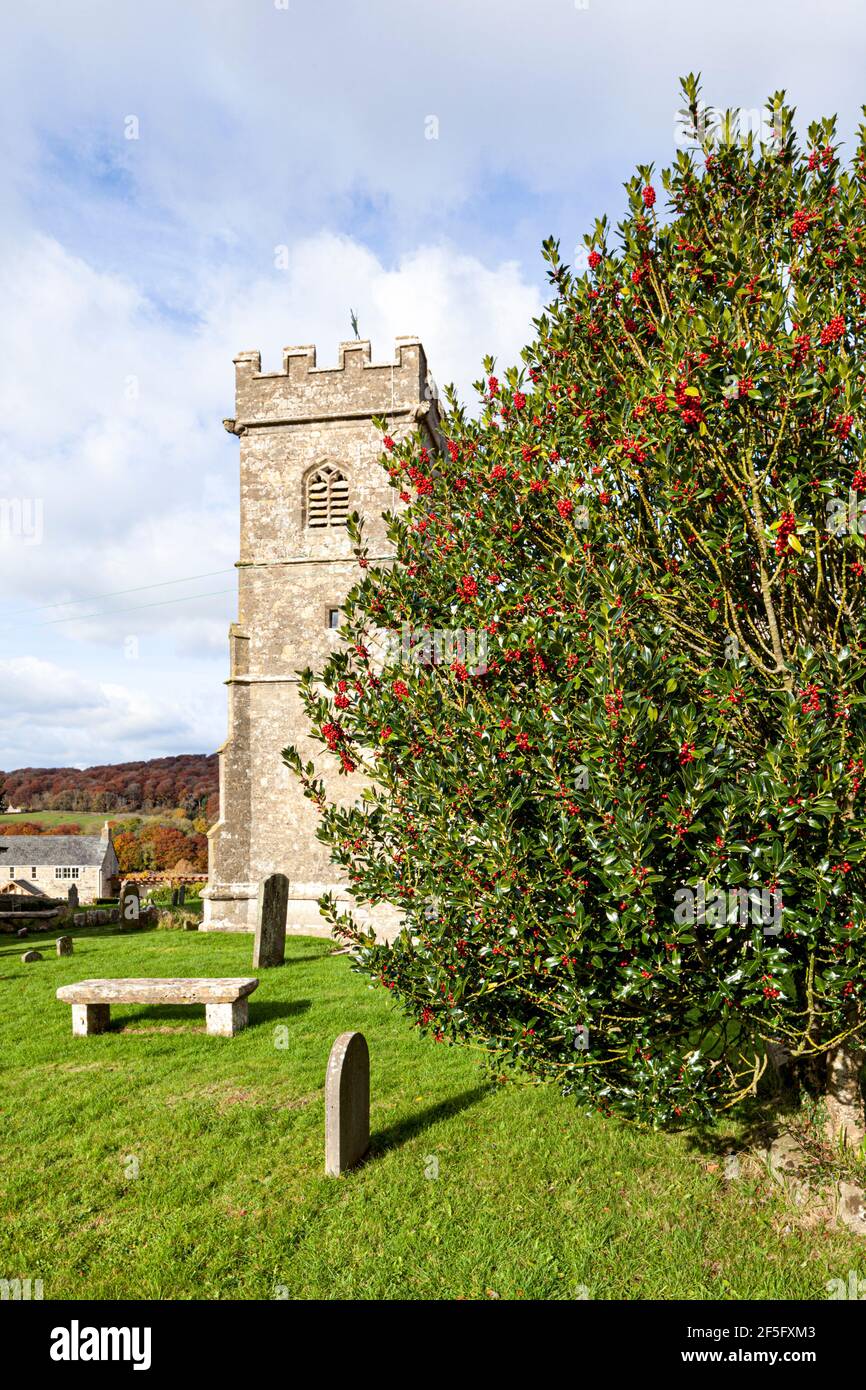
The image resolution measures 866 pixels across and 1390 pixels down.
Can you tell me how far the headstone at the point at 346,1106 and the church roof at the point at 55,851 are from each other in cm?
5914

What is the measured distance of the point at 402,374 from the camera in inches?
886

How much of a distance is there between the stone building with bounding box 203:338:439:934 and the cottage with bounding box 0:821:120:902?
42.3m

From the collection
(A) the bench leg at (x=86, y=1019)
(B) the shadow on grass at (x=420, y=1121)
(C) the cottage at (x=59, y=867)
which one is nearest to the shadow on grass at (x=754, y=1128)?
(B) the shadow on grass at (x=420, y=1121)

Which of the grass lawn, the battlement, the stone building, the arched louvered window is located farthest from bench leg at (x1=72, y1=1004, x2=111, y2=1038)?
the battlement

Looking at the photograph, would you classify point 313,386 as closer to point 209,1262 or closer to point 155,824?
point 209,1262

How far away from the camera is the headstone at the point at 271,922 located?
1606 centimetres

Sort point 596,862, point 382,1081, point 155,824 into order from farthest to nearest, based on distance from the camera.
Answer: point 155,824 < point 382,1081 < point 596,862

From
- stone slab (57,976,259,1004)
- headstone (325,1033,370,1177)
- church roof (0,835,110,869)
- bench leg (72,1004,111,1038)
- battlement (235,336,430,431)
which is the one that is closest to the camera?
headstone (325,1033,370,1177)

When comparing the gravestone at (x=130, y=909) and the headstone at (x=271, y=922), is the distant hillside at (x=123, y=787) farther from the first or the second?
the headstone at (x=271, y=922)

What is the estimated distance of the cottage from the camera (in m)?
59.0

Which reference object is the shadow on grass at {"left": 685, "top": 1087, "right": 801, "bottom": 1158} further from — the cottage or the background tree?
the cottage

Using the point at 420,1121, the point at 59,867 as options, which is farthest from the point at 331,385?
the point at 59,867
